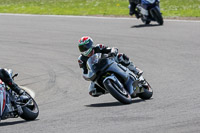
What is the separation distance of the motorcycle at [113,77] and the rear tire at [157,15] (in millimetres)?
11818

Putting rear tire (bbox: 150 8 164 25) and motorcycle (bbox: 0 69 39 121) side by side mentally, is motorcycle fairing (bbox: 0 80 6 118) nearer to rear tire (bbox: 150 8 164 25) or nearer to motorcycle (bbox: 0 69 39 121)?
motorcycle (bbox: 0 69 39 121)

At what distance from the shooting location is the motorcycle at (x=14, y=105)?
920 cm

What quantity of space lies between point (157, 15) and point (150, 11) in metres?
0.39

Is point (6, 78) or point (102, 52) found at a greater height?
point (6, 78)

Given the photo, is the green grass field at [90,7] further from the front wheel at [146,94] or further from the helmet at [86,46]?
the helmet at [86,46]

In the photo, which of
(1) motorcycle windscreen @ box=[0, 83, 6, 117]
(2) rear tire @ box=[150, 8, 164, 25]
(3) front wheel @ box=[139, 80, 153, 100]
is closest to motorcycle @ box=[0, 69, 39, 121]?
(1) motorcycle windscreen @ box=[0, 83, 6, 117]

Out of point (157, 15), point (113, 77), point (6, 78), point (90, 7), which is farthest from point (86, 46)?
point (90, 7)

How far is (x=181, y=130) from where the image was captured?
25.3 feet

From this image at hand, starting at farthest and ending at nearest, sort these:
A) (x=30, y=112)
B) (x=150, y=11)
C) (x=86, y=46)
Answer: (x=150, y=11) < (x=86, y=46) < (x=30, y=112)

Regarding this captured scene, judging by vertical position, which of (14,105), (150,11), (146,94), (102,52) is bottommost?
(150,11)

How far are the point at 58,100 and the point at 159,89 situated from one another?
2568mm

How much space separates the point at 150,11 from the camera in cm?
2323

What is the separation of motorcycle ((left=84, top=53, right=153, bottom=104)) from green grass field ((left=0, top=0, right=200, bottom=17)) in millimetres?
14785

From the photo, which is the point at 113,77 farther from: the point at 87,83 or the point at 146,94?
the point at 87,83
